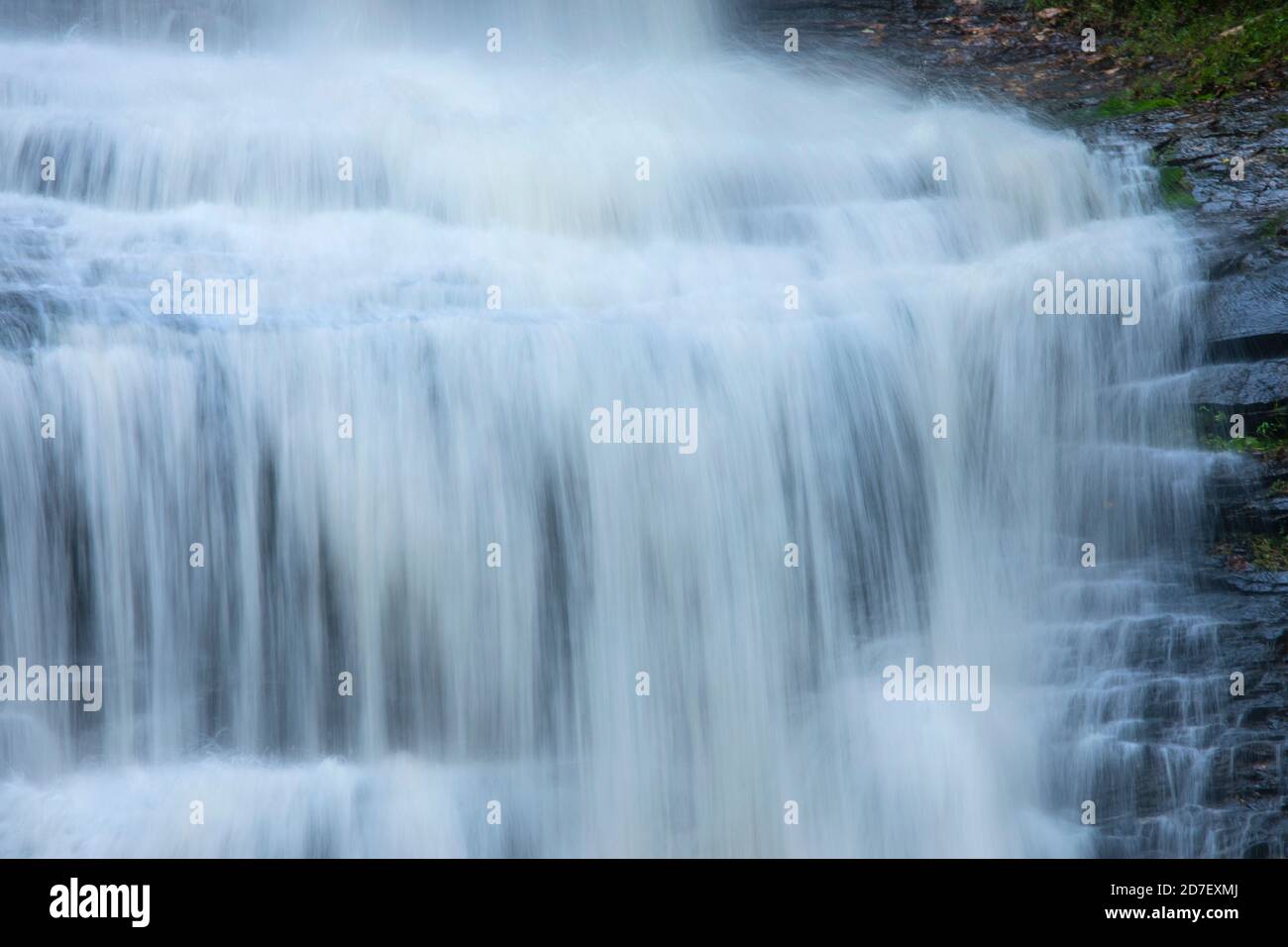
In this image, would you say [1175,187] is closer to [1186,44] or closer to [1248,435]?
[1248,435]

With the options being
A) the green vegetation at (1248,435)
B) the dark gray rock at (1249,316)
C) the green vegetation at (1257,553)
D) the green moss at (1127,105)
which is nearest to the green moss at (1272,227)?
the dark gray rock at (1249,316)

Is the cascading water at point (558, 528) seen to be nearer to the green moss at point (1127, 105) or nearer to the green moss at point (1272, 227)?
the green moss at point (1272, 227)

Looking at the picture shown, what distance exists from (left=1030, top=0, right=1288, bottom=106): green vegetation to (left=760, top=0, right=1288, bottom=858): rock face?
0.81ft

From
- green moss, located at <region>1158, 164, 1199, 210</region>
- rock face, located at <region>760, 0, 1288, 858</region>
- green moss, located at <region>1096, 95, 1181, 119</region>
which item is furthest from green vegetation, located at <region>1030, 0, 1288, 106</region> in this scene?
green moss, located at <region>1158, 164, 1199, 210</region>

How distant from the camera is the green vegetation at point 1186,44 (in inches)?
337

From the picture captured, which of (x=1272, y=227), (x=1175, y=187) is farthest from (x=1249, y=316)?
(x=1175, y=187)

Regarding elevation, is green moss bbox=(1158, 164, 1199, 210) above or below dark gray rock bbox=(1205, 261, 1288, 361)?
above

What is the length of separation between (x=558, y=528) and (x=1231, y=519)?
12.4 ft

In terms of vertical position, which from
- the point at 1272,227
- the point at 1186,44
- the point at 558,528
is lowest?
the point at 558,528

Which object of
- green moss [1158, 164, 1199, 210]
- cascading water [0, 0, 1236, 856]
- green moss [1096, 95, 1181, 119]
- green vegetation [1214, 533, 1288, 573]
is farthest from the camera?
green moss [1096, 95, 1181, 119]

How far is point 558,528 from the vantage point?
6.85m

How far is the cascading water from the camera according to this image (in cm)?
659

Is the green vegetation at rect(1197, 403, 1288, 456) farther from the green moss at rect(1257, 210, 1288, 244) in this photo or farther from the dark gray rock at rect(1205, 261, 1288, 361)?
the green moss at rect(1257, 210, 1288, 244)

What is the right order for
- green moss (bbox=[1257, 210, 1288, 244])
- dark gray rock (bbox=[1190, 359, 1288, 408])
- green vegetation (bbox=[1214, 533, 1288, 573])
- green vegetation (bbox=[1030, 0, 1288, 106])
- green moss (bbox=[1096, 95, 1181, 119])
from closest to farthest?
green vegetation (bbox=[1214, 533, 1288, 573]) → dark gray rock (bbox=[1190, 359, 1288, 408]) → green moss (bbox=[1257, 210, 1288, 244]) → green moss (bbox=[1096, 95, 1181, 119]) → green vegetation (bbox=[1030, 0, 1288, 106])
